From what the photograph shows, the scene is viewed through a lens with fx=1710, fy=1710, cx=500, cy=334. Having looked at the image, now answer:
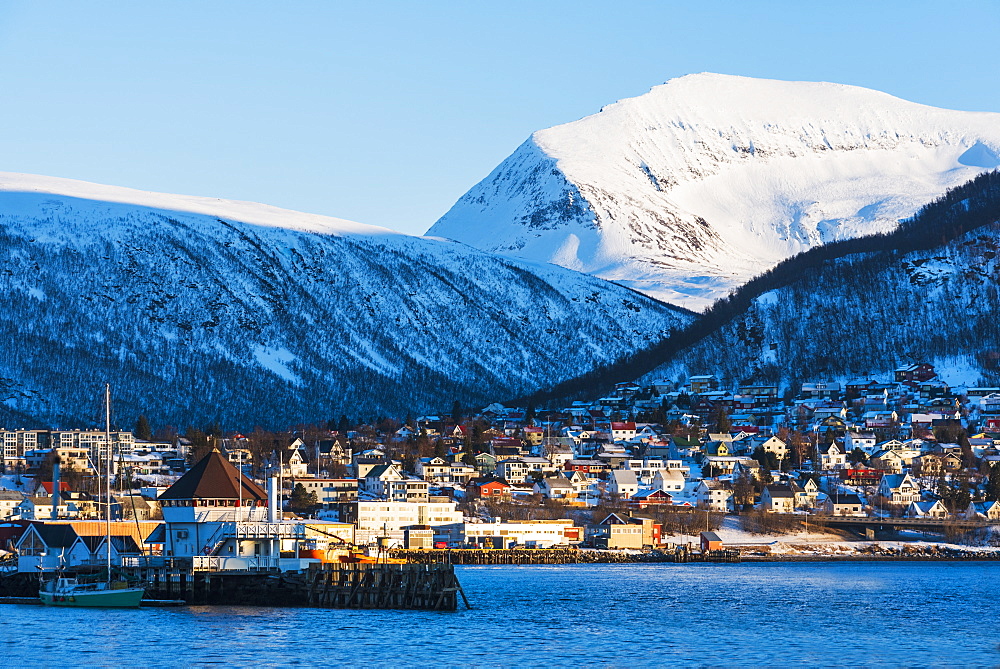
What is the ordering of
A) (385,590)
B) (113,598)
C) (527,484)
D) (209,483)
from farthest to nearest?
(527,484), (209,483), (385,590), (113,598)

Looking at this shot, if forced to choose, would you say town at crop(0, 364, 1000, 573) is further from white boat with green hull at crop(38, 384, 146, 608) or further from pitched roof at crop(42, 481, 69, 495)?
white boat with green hull at crop(38, 384, 146, 608)

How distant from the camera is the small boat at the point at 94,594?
6969 centimetres

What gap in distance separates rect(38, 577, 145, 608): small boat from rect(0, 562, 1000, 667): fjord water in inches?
34.6

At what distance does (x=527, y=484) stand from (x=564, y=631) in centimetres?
9692

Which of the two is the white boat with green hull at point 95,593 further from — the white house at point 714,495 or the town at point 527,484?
the white house at point 714,495

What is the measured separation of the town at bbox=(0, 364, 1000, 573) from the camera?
119m

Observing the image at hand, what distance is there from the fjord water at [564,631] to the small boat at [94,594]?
88 centimetres

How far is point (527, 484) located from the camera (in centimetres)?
16138

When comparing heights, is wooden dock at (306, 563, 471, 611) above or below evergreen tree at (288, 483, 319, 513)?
below

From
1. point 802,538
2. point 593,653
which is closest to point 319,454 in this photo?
point 802,538

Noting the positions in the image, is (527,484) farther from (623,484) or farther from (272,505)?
(272,505)

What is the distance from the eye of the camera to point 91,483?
468 feet

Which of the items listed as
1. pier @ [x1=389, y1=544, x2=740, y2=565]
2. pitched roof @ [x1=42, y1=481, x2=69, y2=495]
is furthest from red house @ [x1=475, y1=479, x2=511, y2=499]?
pitched roof @ [x1=42, y1=481, x2=69, y2=495]

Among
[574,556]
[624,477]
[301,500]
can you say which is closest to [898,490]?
Result: [624,477]
